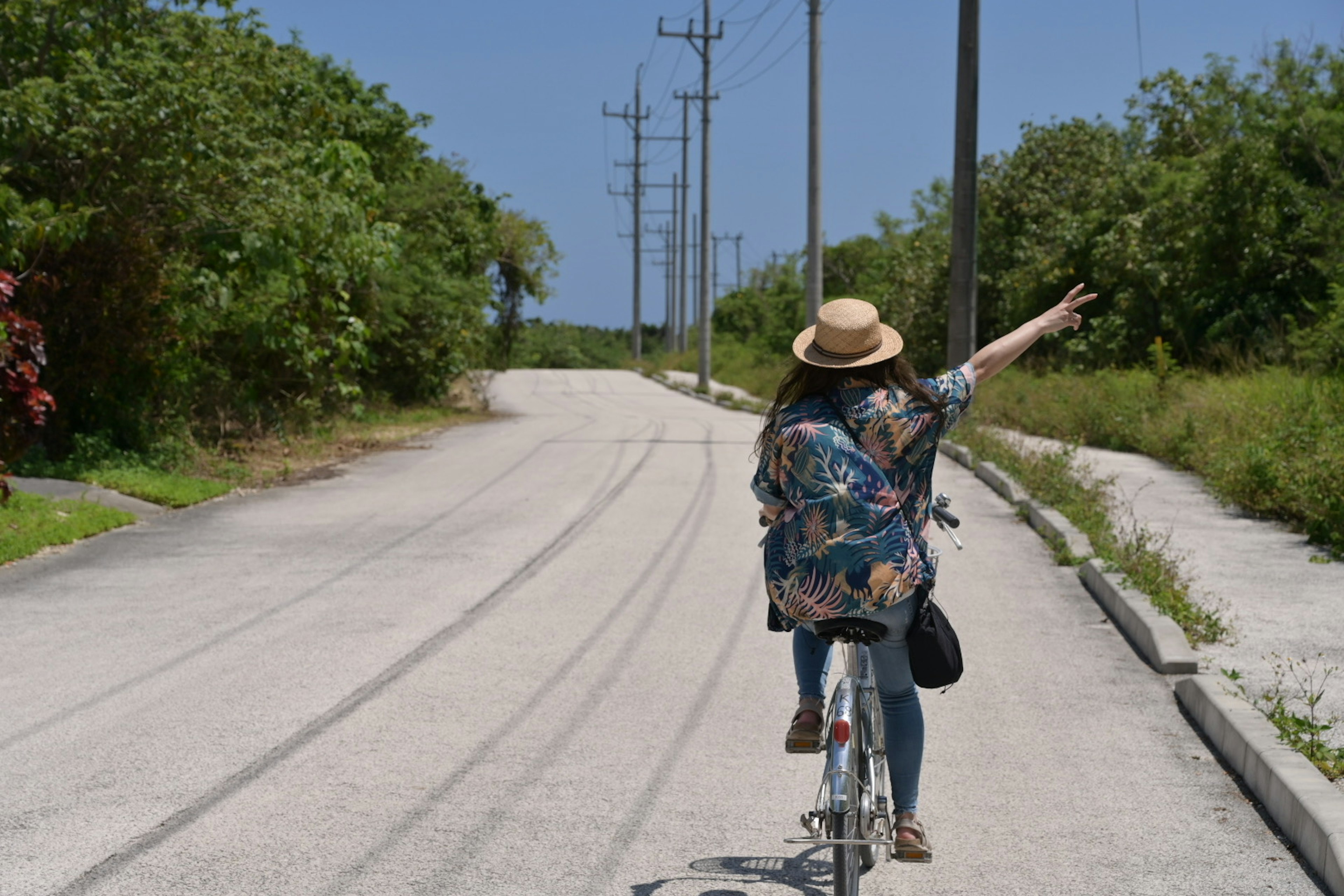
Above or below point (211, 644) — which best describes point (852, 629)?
above

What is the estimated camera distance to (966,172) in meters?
19.5

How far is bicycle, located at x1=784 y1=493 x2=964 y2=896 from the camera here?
3.87 m

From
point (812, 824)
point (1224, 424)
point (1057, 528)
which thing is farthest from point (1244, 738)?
point (1224, 424)

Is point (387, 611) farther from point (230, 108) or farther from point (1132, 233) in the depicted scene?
point (1132, 233)

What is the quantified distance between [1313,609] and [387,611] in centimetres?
580

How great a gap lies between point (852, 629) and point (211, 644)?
5.08 metres

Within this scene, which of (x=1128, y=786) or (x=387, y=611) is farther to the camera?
(x=387, y=611)

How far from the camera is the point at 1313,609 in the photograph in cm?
842

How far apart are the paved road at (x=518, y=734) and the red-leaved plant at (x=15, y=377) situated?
1223 millimetres

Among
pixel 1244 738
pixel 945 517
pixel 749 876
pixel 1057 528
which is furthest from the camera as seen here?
pixel 1057 528

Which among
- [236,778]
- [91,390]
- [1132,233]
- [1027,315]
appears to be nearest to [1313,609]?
[236,778]

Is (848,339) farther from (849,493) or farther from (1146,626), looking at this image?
(1146,626)

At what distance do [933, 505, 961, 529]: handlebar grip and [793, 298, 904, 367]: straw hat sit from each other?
0.63 m

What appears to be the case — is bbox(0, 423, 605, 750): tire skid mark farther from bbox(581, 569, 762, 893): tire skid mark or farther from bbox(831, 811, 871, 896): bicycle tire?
bbox(831, 811, 871, 896): bicycle tire
